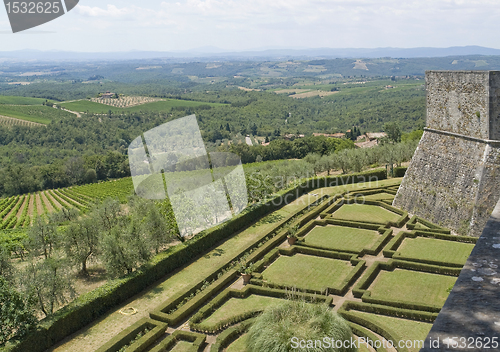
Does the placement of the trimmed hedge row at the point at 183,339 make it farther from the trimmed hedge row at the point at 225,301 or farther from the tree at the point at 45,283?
the tree at the point at 45,283

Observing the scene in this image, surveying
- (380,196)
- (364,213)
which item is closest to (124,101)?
(380,196)

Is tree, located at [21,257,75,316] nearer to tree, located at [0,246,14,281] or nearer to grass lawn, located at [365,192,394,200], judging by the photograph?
tree, located at [0,246,14,281]

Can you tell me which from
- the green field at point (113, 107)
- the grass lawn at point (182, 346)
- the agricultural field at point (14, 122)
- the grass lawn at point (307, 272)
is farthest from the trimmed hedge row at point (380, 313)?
the green field at point (113, 107)

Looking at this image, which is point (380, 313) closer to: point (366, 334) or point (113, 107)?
point (366, 334)

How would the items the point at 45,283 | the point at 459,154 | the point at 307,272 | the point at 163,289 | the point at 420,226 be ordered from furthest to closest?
the point at 420,226 → the point at 459,154 → the point at 307,272 → the point at 163,289 → the point at 45,283

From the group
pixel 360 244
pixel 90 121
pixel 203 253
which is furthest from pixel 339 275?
pixel 90 121

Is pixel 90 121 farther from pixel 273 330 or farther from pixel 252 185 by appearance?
pixel 273 330
